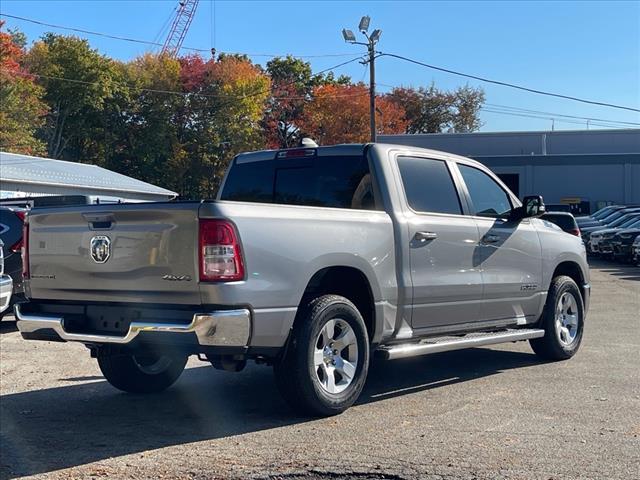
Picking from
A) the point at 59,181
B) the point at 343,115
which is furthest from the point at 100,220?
the point at 343,115

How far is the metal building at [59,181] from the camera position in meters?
29.2

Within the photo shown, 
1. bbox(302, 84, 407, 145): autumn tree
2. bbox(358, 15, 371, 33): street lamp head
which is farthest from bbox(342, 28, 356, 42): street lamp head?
bbox(302, 84, 407, 145): autumn tree

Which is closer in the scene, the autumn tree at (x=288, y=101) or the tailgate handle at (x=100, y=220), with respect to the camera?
the tailgate handle at (x=100, y=220)

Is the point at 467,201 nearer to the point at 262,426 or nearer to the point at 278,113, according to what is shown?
the point at 262,426

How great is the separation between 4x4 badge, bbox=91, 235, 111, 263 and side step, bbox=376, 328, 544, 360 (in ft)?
7.38

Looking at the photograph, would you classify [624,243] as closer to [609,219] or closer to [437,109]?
[609,219]

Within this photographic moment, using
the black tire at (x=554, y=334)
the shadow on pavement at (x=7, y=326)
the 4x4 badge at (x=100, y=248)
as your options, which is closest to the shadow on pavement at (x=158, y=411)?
the black tire at (x=554, y=334)

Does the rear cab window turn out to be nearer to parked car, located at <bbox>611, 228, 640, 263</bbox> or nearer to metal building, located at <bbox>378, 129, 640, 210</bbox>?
parked car, located at <bbox>611, 228, 640, 263</bbox>

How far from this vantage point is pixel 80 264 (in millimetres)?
5602

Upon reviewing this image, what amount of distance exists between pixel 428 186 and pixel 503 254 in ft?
3.64

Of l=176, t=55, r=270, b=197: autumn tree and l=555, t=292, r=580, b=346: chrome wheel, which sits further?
l=176, t=55, r=270, b=197: autumn tree

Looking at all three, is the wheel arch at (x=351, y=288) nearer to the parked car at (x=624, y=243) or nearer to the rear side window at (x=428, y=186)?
the rear side window at (x=428, y=186)

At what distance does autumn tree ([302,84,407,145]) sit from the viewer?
183 feet

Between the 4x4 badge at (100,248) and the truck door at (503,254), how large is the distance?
132 inches
